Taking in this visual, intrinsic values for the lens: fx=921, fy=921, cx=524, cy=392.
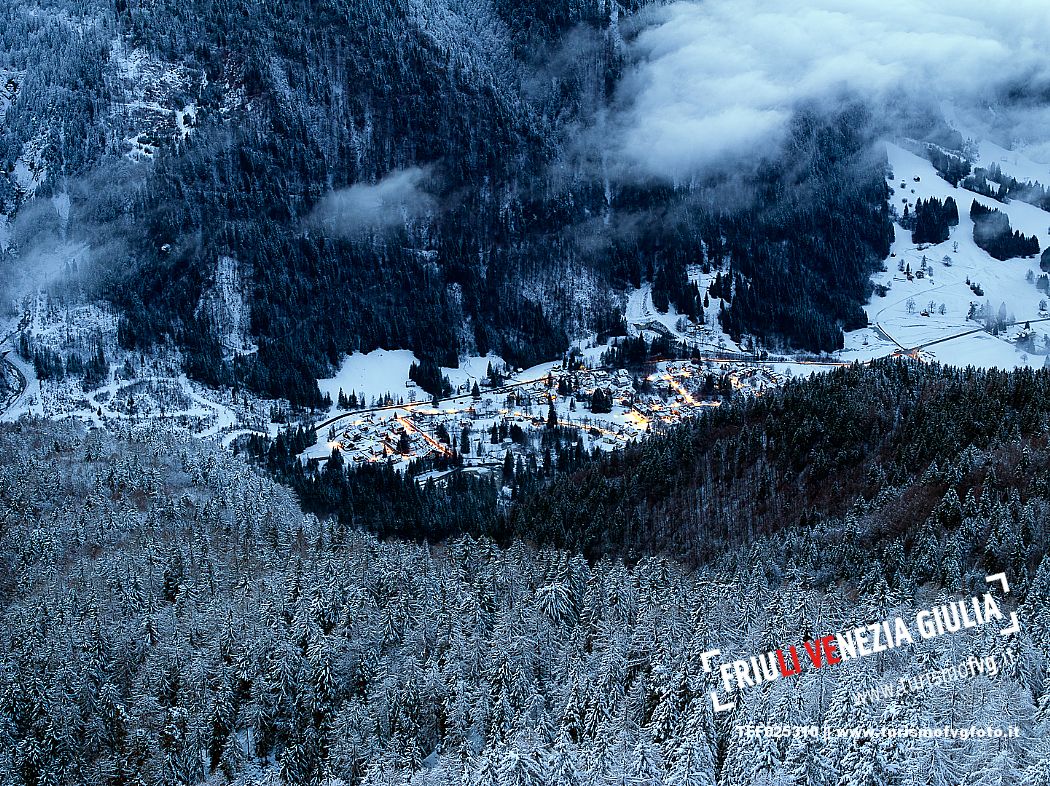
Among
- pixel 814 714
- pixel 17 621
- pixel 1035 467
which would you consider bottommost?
pixel 1035 467

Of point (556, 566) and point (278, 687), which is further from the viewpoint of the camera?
point (556, 566)

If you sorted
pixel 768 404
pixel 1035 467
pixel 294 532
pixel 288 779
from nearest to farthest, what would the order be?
pixel 288 779 → pixel 1035 467 → pixel 294 532 → pixel 768 404

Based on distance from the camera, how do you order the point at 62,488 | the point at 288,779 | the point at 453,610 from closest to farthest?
1. the point at 288,779
2. the point at 453,610
3. the point at 62,488

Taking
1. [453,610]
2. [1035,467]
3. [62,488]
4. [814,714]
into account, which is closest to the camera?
[814,714]

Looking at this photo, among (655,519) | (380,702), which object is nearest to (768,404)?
(655,519)

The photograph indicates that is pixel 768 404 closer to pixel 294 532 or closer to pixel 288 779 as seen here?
pixel 294 532

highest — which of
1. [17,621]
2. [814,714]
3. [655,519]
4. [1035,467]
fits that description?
[814,714]

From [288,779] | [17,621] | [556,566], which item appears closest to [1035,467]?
[556,566]

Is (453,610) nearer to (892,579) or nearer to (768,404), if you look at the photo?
(892,579)

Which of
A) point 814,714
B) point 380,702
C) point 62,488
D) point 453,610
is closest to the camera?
point 814,714

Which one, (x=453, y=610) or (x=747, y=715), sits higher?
(x=747, y=715)
